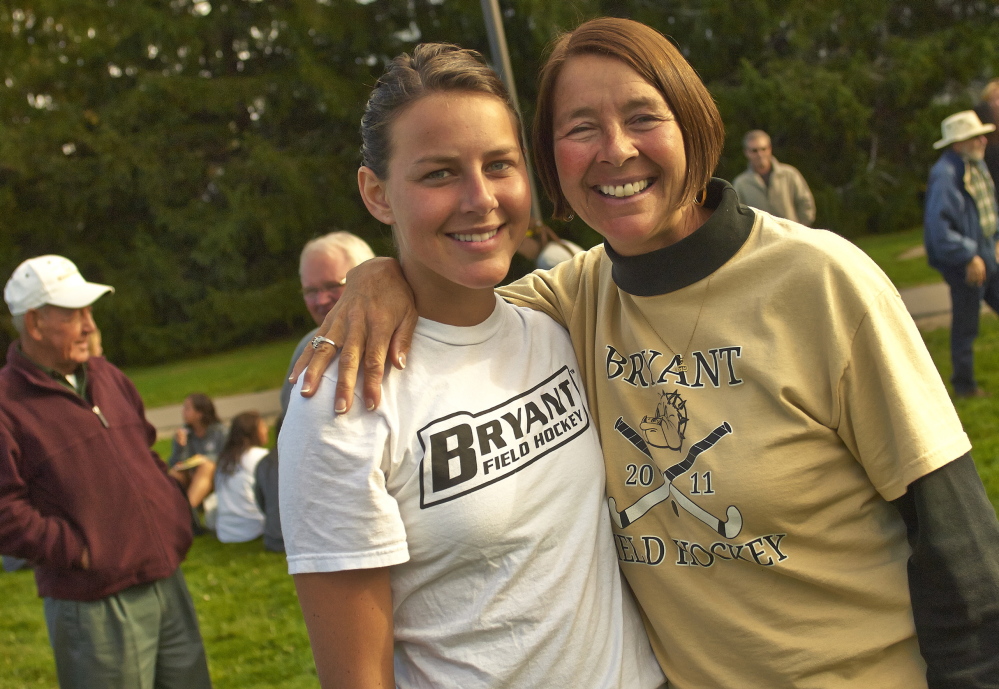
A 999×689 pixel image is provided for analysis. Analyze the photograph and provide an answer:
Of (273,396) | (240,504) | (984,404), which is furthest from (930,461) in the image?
(273,396)

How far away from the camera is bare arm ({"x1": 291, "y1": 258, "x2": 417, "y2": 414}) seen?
165cm

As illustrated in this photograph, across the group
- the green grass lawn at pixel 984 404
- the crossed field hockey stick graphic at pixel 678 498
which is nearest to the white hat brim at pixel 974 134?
the green grass lawn at pixel 984 404

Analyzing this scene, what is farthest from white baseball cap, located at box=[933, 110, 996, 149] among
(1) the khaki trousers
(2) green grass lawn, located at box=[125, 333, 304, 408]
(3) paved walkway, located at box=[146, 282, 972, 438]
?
(2) green grass lawn, located at box=[125, 333, 304, 408]

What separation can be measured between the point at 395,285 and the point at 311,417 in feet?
1.42

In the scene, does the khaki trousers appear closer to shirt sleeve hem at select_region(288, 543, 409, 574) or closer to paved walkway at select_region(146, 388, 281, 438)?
shirt sleeve hem at select_region(288, 543, 409, 574)

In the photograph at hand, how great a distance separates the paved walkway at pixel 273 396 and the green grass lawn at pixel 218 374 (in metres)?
0.77

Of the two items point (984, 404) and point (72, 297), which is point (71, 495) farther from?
point (984, 404)

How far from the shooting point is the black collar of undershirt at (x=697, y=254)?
5.96ft

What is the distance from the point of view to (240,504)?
6.94 meters

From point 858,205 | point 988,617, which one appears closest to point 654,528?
point 988,617

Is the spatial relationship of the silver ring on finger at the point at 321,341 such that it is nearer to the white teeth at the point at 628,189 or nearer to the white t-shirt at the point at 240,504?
the white teeth at the point at 628,189

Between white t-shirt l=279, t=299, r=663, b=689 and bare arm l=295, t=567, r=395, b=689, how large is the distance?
0.14 ft

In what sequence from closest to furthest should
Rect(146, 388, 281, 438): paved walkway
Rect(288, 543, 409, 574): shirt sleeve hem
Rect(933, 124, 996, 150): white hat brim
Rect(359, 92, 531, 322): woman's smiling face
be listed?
1. Rect(288, 543, 409, 574): shirt sleeve hem
2. Rect(359, 92, 531, 322): woman's smiling face
3. Rect(933, 124, 996, 150): white hat brim
4. Rect(146, 388, 281, 438): paved walkway

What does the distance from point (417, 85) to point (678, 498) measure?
0.98 metres
